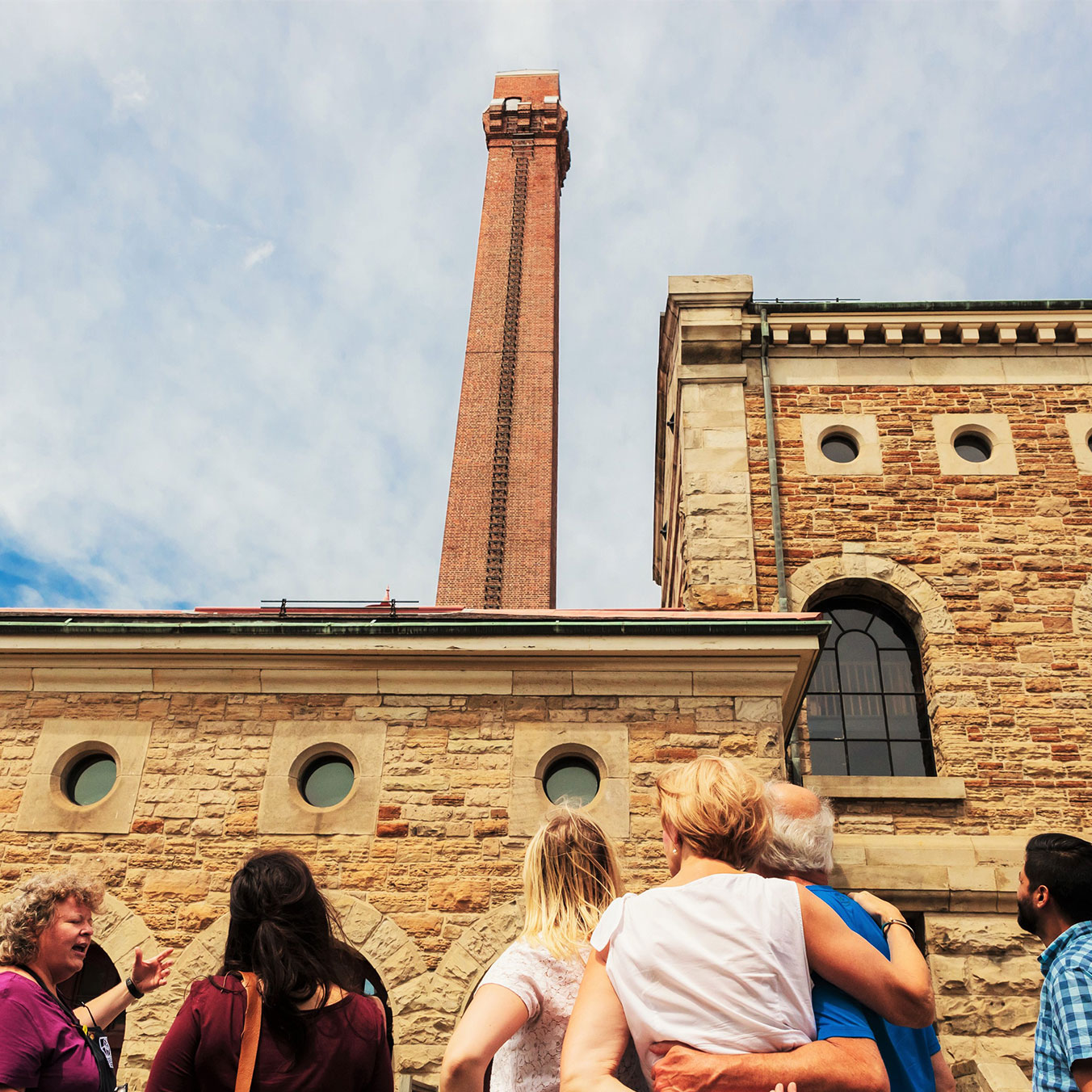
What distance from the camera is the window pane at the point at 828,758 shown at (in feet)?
32.1

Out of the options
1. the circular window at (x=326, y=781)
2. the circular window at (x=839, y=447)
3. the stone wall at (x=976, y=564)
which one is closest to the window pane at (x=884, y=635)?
the stone wall at (x=976, y=564)

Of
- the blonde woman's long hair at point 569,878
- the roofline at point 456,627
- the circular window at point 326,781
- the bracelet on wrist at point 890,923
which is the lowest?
the bracelet on wrist at point 890,923

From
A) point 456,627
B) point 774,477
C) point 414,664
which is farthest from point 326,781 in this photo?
point 774,477

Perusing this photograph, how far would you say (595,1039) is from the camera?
2.47m

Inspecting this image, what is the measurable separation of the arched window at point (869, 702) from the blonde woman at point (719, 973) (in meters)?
7.36

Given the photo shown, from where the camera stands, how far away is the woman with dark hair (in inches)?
109

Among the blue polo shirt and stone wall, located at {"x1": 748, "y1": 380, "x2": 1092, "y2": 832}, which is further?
stone wall, located at {"x1": 748, "y1": 380, "x2": 1092, "y2": 832}

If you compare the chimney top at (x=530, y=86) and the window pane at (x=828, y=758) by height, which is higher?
the chimney top at (x=530, y=86)

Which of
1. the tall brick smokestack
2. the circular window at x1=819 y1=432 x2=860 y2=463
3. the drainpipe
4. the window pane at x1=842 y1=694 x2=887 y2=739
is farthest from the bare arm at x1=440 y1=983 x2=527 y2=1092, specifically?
the tall brick smokestack

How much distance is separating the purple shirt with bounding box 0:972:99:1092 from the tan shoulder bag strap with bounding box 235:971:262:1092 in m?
0.95

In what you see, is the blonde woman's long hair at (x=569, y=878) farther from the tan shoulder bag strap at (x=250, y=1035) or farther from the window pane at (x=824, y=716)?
the window pane at (x=824, y=716)

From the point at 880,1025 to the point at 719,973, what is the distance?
0.64 metres

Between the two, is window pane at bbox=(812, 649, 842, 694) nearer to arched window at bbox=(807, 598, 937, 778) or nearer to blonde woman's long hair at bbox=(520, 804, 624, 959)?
arched window at bbox=(807, 598, 937, 778)

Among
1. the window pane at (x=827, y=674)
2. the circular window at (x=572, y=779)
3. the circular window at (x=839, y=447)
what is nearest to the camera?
the circular window at (x=572, y=779)
